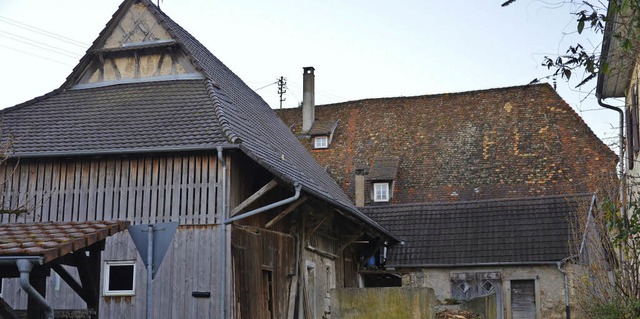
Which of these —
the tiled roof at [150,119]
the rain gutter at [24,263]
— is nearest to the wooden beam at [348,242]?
the tiled roof at [150,119]

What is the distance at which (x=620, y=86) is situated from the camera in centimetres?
1497

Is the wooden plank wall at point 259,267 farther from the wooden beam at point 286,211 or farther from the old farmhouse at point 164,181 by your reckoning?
the wooden beam at point 286,211

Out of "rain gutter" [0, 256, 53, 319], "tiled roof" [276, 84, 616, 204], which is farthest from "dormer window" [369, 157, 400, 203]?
"rain gutter" [0, 256, 53, 319]

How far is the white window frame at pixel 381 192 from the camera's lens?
3169 centimetres

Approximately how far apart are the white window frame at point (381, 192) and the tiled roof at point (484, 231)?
374cm

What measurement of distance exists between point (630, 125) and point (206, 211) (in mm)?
7923

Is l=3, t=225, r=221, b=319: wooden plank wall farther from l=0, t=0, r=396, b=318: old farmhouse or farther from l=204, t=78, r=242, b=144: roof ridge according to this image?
l=204, t=78, r=242, b=144: roof ridge

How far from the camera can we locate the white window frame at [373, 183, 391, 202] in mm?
31688

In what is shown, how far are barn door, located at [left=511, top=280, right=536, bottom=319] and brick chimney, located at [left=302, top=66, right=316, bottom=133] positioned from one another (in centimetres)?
1432

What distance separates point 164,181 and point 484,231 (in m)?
12.7

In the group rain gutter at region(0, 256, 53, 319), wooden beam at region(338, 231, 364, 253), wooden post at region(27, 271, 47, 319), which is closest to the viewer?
rain gutter at region(0, 256, 53, 319)

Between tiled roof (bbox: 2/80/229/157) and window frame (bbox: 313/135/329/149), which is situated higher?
window frame (bbox: 313/135/329/149)

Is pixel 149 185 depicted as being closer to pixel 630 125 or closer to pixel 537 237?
pixel 630 125

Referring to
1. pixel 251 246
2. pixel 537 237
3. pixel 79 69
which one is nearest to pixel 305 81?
pixel 537 237
